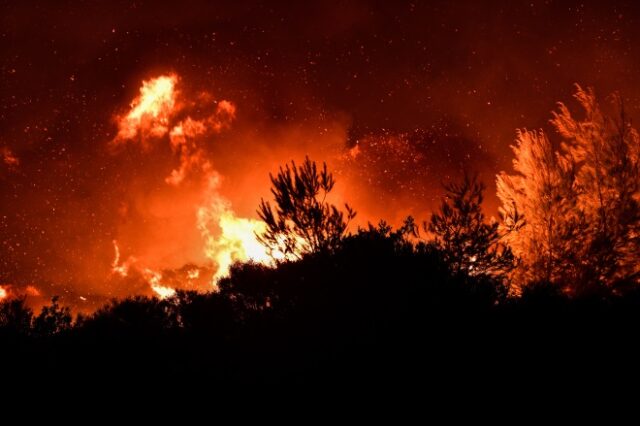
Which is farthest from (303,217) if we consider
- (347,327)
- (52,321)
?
(52,321)

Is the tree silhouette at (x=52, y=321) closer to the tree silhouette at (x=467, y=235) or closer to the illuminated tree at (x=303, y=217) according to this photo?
the illuminated tree at (x=303, y=217)

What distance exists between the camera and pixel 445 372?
5676mm

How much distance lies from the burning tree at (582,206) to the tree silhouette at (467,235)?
2.80 metres

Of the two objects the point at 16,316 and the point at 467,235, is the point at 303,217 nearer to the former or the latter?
the point at 467,235

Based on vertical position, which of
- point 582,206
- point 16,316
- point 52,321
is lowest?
point 52,321

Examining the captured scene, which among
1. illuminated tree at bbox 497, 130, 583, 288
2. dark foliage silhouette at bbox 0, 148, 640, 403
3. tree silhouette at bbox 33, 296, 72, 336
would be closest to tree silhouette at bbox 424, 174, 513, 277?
dark foliage silhouette at bbox 0, 148, 640, 403

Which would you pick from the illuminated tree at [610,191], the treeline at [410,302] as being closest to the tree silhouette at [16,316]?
the treeline at [410,302]

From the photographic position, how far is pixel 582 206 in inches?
541

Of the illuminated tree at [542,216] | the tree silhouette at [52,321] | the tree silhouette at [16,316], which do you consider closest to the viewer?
the tree silhouette at [16,316]

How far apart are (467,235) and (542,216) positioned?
4.69m

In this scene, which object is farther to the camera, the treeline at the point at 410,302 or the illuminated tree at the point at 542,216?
the illuminated tree at the point at 542,216

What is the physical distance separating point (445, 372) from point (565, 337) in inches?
119

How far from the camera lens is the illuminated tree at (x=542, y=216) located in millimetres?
13789

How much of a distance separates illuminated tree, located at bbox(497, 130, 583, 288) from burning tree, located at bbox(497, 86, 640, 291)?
0.11 ft
